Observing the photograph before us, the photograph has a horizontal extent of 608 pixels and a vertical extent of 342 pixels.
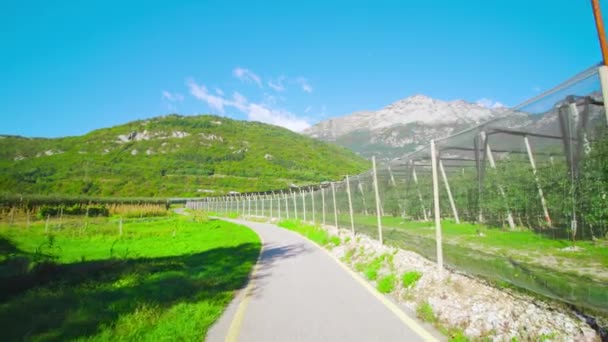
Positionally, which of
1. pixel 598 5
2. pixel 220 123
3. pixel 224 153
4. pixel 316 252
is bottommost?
pixel 316 252

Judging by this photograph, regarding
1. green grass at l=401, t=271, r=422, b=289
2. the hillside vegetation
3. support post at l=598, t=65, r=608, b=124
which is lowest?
green grass at l=401, t=271, r=422, b=289

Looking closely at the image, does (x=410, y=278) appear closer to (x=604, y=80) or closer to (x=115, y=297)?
(x=604, y=80)

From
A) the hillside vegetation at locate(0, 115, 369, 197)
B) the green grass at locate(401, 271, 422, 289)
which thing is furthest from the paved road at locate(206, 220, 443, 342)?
the hillside vegetation at locate(0, 115, 369, 197)

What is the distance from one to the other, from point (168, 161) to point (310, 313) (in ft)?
442

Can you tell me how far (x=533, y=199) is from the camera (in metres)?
3.93

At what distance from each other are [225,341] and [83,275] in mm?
5911

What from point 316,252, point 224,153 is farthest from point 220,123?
point 316,252

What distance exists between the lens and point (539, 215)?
3.76 meters

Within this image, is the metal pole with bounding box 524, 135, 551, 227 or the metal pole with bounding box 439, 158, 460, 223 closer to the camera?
the metal pole with bounding box 524, 135, 551, 227

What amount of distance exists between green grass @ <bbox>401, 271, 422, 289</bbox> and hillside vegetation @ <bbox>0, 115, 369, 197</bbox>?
86.7 m

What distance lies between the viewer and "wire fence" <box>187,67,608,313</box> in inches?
118

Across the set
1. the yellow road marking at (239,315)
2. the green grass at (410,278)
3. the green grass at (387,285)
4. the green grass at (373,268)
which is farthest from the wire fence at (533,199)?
the yellow road marking at (239,315)

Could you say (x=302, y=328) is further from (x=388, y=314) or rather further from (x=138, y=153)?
(x=138, y=153)

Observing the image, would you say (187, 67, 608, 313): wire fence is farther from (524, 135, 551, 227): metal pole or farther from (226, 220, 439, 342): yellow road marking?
(226, 220, 439, 342): yellow road marking
